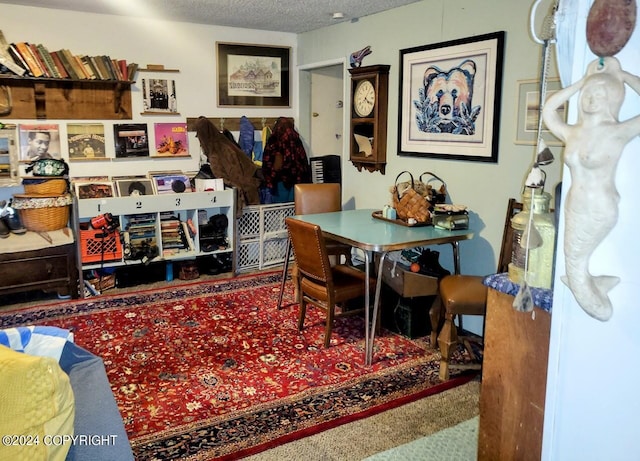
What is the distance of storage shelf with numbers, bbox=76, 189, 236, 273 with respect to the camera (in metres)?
4.30

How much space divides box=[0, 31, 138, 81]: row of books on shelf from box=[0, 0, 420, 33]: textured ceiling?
14.0 inches

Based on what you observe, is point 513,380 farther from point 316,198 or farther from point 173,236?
point 173,236

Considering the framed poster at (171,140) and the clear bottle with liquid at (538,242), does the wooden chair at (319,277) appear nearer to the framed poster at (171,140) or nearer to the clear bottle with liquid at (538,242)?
the clear bottle with liquid at (538,242)

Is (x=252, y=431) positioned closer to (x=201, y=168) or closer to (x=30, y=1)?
(x=201, y=168)

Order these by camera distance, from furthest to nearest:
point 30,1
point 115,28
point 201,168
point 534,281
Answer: point 201,168 < point 115,28 < point 30,1 < point 534,281

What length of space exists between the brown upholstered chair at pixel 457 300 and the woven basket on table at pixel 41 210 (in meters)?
2.92

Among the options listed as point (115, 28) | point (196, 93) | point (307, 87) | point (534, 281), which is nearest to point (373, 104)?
point (307, 87)

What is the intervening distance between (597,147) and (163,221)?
13.4ft

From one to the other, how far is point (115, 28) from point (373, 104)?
7.72 ft

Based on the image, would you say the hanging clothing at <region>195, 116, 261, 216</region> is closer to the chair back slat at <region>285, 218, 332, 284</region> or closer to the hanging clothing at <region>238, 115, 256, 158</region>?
the hanging clothing at <region>238, 115, 256, 158</region>

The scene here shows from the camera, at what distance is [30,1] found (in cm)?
413

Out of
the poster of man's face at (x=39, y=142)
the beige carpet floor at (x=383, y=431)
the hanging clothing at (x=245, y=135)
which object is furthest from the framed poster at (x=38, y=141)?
the beige carpet floor at (x=383, y=431)

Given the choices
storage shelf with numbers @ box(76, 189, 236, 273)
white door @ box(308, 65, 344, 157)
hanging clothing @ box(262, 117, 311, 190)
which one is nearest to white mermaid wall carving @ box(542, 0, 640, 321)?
storage shelf with numbers @ box(76, 189, 236, 273)

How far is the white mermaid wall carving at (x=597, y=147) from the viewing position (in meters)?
1.07
